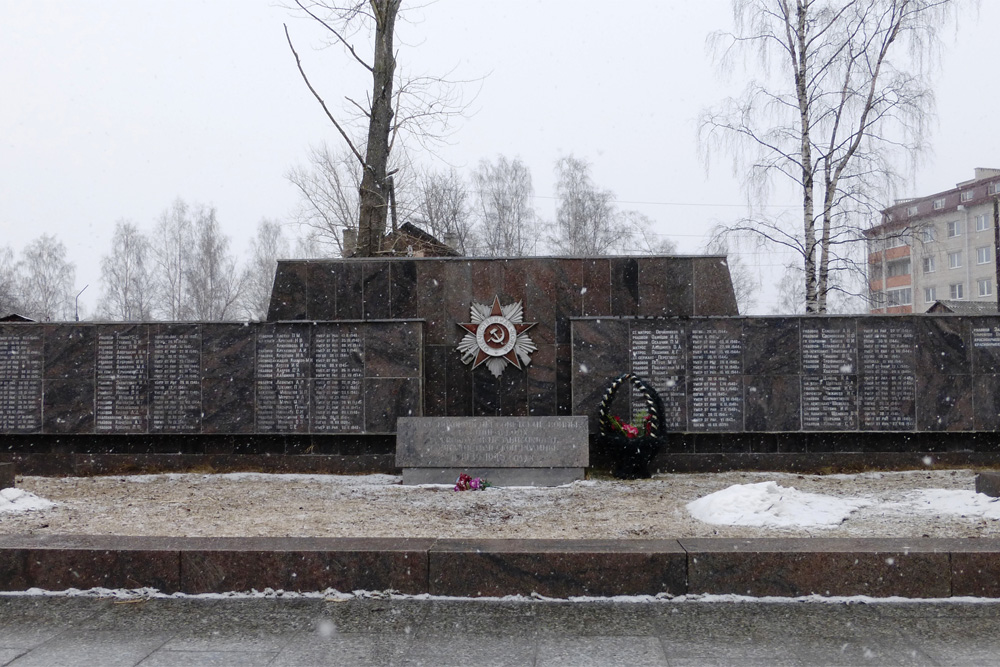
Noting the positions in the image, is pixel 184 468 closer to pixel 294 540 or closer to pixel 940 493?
pixel 294 540

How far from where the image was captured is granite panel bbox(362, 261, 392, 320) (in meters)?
10.9

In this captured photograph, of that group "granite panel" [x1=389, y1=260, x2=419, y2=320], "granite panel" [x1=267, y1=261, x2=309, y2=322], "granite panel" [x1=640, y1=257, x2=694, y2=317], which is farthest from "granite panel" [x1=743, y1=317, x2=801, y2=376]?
"granite panel" [x1=267, y1=261, x2=309, y2=322]

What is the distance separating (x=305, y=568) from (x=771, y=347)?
713cm

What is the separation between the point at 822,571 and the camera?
492 centimetres

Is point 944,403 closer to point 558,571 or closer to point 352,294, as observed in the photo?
point 558,571

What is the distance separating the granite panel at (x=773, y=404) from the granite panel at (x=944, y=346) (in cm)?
160

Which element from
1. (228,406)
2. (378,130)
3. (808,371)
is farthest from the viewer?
(378,130)

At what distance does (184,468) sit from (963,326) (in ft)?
32.6

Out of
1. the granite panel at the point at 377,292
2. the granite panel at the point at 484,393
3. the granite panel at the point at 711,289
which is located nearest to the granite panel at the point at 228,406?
the granite panel at the point at 377,292

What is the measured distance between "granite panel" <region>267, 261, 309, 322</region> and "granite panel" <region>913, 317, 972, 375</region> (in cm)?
778

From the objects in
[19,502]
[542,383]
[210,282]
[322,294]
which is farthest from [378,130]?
[210,282]

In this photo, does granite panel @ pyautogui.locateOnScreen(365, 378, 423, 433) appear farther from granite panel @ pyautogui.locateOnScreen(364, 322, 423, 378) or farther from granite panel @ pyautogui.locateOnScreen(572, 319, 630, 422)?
granite panel @ pyautogui.locateOnScreen(572, 319, 630, 422)

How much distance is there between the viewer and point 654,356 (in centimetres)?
1049

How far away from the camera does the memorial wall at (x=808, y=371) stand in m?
10.3
